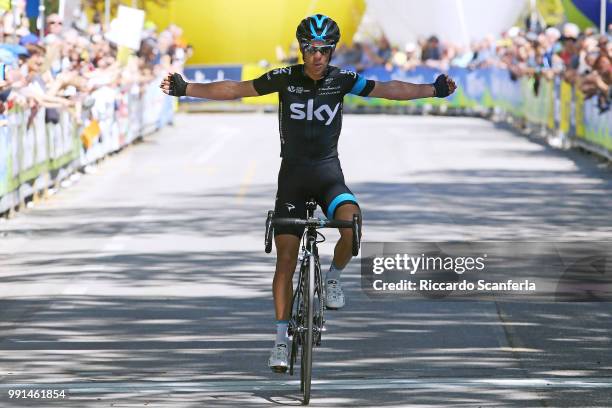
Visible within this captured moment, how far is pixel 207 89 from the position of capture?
10219mm

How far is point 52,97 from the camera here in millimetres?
22578

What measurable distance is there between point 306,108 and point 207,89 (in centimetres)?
59

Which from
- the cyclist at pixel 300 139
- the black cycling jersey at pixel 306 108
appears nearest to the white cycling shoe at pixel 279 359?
the cyclist at pixel 300 139

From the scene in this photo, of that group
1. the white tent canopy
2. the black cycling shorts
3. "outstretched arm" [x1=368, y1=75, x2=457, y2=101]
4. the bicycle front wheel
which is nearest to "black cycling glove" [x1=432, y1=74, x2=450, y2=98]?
"outstretched arm" [x1=368, y1=75, x2=457, y2=101]

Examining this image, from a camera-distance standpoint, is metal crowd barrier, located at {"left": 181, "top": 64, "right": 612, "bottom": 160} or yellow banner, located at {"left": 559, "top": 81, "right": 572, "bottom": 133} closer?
metal crowd barrier, located at {"left": 181, "top": 64, "right": 612, "bottom": 160}

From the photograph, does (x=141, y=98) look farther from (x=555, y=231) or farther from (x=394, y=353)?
(x=394, y=353)

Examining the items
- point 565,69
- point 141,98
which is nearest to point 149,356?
point 565,69

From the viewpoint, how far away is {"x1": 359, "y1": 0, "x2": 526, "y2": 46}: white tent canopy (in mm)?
59750

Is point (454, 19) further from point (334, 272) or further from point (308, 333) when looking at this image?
point (308, 333)

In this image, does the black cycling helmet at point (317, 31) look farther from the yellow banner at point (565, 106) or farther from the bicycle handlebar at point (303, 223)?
the yellow banner at point (565, 106)

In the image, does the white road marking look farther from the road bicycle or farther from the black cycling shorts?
the black cycling shorts

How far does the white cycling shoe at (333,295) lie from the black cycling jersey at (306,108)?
1350 mm

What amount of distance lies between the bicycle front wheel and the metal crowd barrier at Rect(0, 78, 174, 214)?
11178 millimetres

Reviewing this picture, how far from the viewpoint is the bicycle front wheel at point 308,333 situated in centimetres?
917
